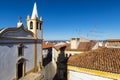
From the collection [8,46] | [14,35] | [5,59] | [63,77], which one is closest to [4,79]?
[5,59]

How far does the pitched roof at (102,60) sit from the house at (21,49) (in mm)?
7778

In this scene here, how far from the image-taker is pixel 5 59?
649 inches

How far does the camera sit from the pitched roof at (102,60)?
12227 mm

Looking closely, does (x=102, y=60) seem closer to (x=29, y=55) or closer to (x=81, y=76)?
(x=81, y=76)

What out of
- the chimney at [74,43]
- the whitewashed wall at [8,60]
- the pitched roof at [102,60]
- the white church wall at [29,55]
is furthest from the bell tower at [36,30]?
the chimney at [74,43]

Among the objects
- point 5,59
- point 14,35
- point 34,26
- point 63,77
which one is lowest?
point 63,77

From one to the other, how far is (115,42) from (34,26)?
43.0 ft

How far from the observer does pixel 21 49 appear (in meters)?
19.4

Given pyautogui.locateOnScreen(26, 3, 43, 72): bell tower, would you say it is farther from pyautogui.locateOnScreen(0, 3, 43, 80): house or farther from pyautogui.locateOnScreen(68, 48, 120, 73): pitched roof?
pyautogui.locateOnScreen(68, 48, 120, 73): pitched roof

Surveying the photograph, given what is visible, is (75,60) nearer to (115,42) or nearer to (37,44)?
(115,42)

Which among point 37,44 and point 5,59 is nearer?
point 5,59

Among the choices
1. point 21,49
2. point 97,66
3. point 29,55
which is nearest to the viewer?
point 97,66

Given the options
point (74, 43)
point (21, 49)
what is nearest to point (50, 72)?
point (74, 43)

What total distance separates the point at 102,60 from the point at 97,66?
1.12 metres
